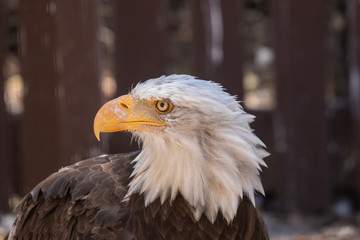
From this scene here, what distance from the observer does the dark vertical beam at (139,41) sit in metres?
4.67

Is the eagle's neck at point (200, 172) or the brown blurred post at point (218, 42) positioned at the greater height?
the brown blurred post at point (218, 42)

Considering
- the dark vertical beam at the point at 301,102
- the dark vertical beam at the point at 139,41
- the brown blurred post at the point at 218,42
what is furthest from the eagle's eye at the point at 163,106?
the dark vertical beam at the point at 301,102

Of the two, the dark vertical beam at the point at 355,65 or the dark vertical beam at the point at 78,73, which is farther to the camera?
the dark vertical beam at the point at 355,65

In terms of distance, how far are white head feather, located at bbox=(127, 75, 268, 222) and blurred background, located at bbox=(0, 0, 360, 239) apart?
1794 millimetres

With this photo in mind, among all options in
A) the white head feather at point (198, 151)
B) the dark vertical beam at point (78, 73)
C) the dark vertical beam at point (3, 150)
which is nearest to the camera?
the white head feather at point (198, 151)

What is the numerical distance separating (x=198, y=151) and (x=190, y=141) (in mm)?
54

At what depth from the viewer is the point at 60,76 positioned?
14.6 feet

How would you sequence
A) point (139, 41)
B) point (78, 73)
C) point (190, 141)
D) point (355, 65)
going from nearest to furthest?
point (190, 141) → point (78, 73) → point (139, 41) → point (355, 65)

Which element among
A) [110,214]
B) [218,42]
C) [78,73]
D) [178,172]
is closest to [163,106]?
[178,172]

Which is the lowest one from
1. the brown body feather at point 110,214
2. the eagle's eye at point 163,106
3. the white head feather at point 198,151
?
the brown body feather at point 110,214

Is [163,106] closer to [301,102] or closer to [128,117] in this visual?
[128,117]

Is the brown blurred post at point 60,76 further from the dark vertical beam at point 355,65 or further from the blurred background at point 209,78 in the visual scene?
the dark vertical beam at point 355,65

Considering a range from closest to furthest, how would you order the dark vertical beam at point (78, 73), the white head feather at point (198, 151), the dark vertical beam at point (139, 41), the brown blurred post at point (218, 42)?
the white head feather at point (198, 151)
the dark vertical beam at point (78, 73)
the dark vertical beam at point (139, 41)
the brown blurred post at point (218, 42)

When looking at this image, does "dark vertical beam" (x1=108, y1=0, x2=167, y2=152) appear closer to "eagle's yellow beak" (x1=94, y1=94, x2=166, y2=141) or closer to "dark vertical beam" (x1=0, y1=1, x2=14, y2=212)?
"dark vertical beam" (x1=0, y1=1, x2=14, y2=212)
